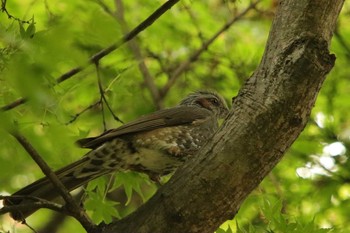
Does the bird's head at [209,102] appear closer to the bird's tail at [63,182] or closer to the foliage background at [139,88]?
the foliage background at [139,88]

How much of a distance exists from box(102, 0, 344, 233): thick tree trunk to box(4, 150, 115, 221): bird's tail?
1.01 m

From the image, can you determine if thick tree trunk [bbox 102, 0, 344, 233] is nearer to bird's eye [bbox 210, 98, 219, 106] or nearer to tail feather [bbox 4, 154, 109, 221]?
tail feather [bbox 4, 154, 109, 221]

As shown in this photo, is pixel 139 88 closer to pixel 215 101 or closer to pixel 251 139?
pixel 215 101

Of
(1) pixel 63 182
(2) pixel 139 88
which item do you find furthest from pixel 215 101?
(1) pixel 63 182

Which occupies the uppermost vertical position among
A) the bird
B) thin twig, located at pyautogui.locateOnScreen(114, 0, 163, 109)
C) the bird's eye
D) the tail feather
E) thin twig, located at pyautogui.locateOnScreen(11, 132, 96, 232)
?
thin twig, located at pyautogui.locateOnScreen(114, 0, 163, 109)

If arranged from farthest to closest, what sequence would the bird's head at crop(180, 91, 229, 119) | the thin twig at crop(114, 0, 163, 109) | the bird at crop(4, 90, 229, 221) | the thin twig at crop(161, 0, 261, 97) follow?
the thin twig at crop(161, 0, 261, 97), the thin twig at crop(114, 0, 163, 109), the bird's head at crop(180, 91, 229, 119), the bird at crop(4, 90, 229, 221)

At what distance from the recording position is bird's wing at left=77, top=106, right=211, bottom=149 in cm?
543

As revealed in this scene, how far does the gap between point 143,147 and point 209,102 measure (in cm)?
157

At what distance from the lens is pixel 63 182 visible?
208 inches

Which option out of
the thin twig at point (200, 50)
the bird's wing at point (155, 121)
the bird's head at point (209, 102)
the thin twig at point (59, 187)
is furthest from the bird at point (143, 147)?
the thin twig at point (200, 50)

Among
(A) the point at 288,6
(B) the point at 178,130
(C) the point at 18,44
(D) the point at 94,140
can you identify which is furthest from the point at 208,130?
(C) the point at 18,44

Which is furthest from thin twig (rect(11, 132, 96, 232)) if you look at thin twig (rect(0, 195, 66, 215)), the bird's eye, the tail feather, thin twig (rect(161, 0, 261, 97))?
thin twig (rect(161, 0, 261, 97))

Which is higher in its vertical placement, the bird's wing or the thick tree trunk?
the bird's wing

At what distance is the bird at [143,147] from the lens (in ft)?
17.2
